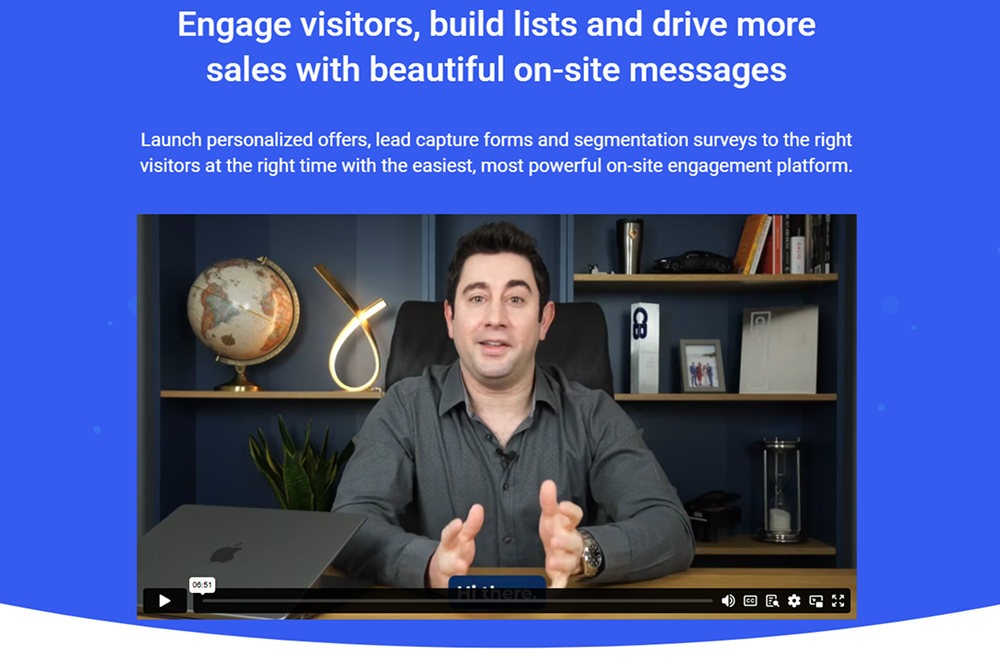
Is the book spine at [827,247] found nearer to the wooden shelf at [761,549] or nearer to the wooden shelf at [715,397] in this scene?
the wooden shelf at [715,397]

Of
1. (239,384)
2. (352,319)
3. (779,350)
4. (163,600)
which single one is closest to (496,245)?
(163,600)

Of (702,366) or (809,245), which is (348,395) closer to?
(702,366)

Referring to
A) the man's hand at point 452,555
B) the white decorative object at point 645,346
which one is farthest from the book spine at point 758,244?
the man's hand at point 452,555

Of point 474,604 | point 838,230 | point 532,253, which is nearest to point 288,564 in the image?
point 474,604

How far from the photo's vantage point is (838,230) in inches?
71.1

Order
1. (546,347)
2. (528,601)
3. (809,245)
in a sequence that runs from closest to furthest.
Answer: (528,601)
(546,347)
(809,245)

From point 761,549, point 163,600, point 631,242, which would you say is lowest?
point 761,549

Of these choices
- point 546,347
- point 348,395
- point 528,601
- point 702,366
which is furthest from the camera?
point 702,366

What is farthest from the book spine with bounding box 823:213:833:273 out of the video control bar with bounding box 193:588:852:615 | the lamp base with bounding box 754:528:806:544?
the video control bar with bounding box 193:588:852:615

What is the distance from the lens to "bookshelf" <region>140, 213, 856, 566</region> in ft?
6.10

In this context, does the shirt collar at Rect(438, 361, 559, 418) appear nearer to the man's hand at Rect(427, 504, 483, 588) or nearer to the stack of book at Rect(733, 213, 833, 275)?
the man's hand at Rect(427, 504, 483, 588)

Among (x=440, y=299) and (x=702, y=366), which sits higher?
(x=440, y=299)

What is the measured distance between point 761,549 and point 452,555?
1.30 meters

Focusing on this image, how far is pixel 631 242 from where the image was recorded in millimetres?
2035
